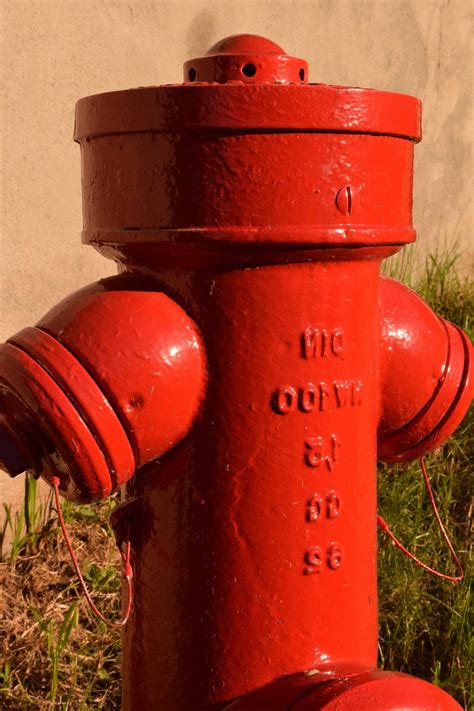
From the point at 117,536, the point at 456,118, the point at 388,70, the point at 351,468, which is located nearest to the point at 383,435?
the point at 351,468

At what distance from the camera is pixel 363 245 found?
5.21ft

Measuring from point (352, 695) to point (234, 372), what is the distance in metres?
0.51

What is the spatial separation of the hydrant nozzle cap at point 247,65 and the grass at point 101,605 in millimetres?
1518

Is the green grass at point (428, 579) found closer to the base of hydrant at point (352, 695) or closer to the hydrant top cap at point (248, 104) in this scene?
the base of hydrant at point (352, 695)

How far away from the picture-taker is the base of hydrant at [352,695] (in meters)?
1.49

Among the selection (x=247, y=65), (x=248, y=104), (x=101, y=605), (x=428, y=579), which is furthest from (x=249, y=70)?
(x=428, y=579)

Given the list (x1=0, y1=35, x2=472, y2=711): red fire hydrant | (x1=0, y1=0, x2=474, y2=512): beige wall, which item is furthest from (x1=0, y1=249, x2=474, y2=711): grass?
(x1=0, y1=35, x2=472, y2=711): red fire hydrant

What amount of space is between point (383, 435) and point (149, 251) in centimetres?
61

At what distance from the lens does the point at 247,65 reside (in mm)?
1612

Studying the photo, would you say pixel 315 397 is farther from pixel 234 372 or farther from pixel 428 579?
pixel 428 579

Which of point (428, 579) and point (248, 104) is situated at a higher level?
point (248, 104)

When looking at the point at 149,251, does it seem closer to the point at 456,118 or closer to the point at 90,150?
the point at 90,150

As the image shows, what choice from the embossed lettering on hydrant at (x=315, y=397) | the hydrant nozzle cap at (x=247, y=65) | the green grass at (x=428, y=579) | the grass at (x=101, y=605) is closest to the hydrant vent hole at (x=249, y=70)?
the hydrant nozzle cap at (x=247, y=65)

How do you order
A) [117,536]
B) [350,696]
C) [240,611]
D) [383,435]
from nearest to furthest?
[350,696] < [240,611] < [117,536] < [383,435]
